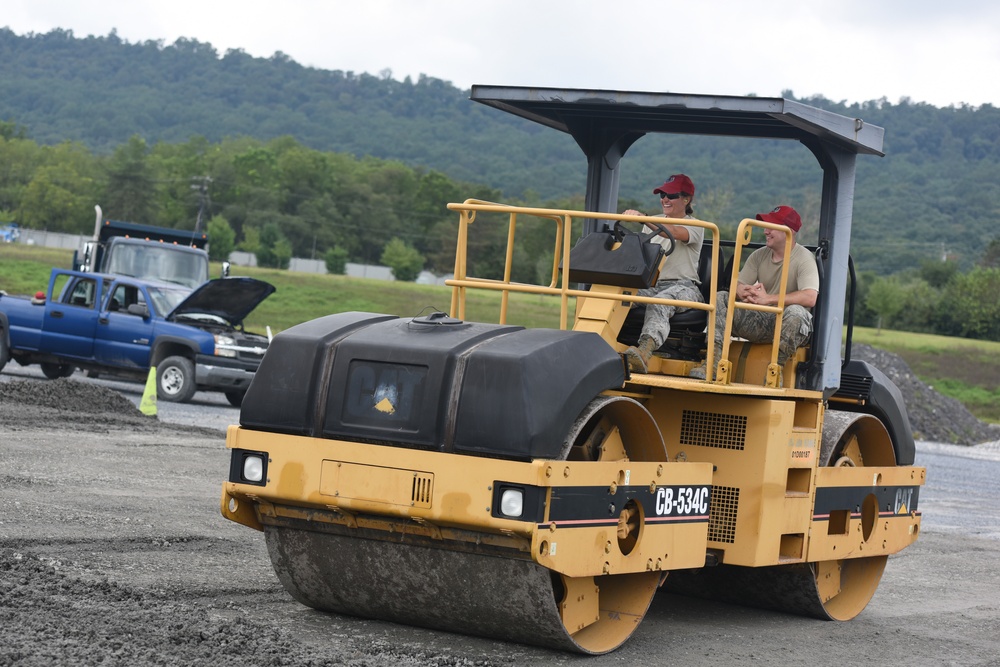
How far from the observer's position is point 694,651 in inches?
261

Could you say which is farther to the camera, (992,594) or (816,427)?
(992,594)

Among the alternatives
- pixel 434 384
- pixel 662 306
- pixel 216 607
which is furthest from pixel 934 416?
pixel 434 384

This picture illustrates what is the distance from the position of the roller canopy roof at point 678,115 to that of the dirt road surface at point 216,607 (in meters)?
2.88

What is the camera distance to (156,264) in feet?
76.3

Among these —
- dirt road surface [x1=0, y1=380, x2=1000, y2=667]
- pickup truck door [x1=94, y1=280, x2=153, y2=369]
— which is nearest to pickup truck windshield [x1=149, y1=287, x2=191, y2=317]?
pickup truck door [x1=94, y1=280, x2=153, y2=369]

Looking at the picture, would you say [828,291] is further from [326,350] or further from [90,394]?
[90,394]

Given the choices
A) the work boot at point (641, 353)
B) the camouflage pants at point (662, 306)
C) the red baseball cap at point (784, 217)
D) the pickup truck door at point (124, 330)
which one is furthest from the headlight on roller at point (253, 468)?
the pickup truck door at point (124, 330)

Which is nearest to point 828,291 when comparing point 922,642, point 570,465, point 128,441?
point 922,642

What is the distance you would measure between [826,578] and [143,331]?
1421cm

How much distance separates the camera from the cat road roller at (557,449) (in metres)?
5.64

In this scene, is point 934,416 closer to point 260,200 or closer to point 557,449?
point 557,449

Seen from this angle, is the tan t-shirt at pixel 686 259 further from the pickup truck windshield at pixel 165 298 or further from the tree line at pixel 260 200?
the tree line at pixel 260 200

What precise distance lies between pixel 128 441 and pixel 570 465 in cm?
959

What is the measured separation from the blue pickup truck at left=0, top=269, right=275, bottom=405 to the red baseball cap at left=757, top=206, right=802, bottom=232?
1273 centimetres
